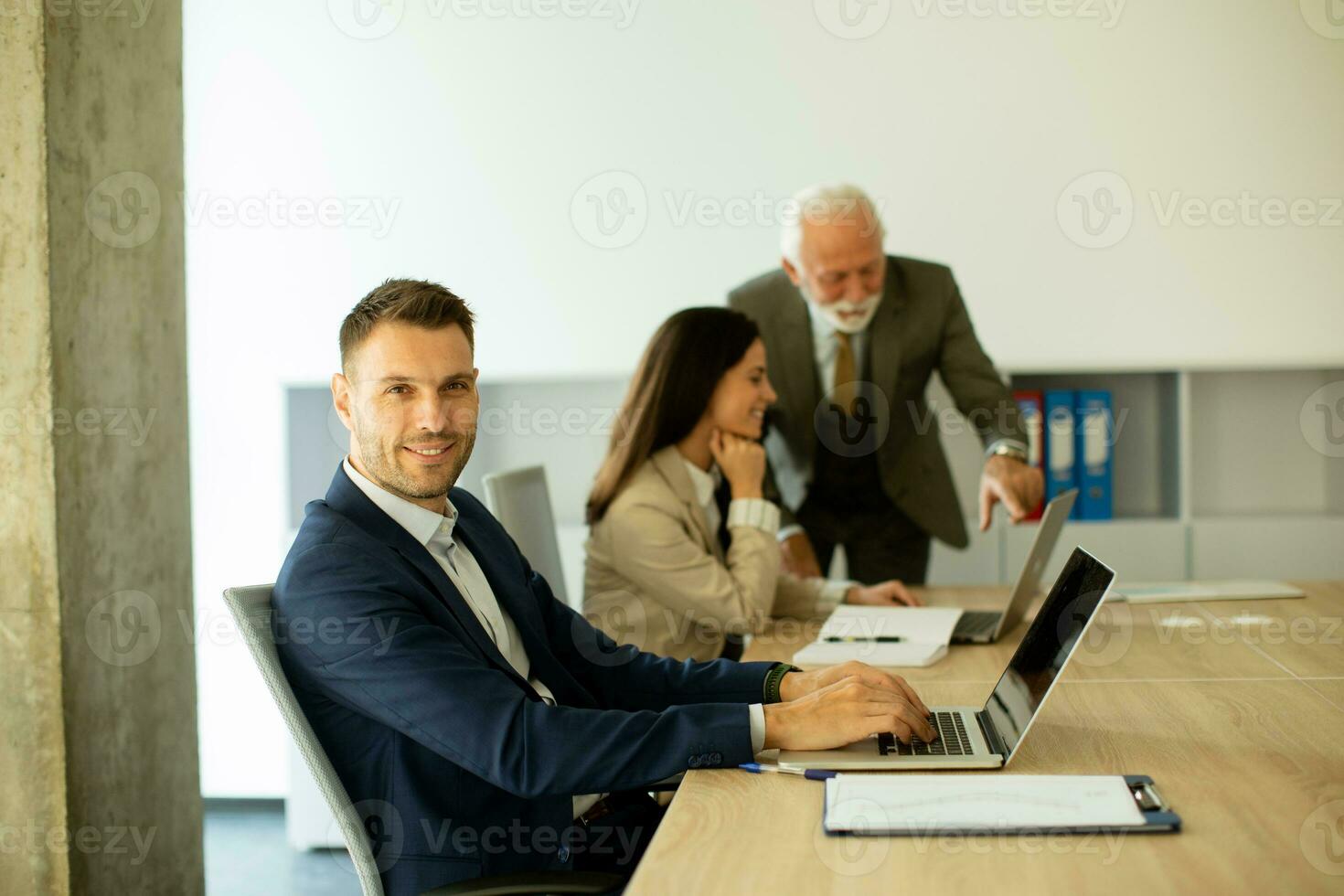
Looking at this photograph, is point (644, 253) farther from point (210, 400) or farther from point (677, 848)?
point (677, 848)

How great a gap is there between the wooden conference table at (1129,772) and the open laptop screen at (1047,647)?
0.17ft

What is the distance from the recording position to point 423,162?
4.11 metres

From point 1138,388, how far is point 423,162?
2370mm

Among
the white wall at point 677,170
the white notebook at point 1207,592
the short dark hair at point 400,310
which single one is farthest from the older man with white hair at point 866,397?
the short dark hair at point 400,310

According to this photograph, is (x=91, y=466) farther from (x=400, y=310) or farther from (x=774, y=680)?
(x=774, y=680)

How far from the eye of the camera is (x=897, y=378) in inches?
135

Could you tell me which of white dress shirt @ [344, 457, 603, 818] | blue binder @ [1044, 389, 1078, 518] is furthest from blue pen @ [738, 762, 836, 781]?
blue binder @ [1044, 389, 1078, 518]

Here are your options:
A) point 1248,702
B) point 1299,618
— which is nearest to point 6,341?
point 1248,702

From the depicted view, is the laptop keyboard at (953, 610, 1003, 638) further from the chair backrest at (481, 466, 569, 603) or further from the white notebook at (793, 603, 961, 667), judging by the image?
the chair backrest at (481, 466, 569, 603)

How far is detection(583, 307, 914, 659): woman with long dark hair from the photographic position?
8.21 feet

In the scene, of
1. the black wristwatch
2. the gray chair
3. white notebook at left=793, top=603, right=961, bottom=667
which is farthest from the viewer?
white notebook at left=793, top=603, right=961, bottom=667

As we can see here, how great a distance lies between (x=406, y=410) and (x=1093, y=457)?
2643 millimetres

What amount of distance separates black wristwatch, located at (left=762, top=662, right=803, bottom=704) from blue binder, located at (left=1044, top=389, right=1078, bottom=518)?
2147 millimetres

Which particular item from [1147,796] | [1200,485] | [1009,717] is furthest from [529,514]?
[1200,485]
